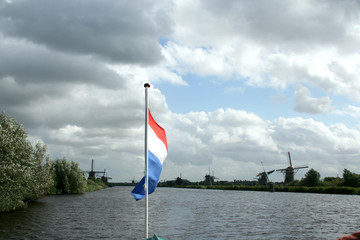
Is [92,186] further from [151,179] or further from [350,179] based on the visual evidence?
[151,179]

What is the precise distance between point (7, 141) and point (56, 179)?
56450mm

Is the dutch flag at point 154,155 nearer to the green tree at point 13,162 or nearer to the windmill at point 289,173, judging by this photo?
the green tree at point 13,162

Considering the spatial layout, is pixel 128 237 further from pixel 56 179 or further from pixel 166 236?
pixel 56 179

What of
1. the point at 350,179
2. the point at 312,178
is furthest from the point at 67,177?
the point at 350,179

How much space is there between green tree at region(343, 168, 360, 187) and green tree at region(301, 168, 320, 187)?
12696 millimetres

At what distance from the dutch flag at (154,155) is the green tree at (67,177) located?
3077 inches

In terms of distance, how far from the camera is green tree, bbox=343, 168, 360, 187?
96250 millimetres

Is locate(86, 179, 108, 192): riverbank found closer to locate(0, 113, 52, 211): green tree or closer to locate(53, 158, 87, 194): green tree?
locate(53, 158, 87, 194): green tree

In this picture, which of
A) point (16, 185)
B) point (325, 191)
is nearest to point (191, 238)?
point (16, 185)

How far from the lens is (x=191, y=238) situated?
25531 millimetres

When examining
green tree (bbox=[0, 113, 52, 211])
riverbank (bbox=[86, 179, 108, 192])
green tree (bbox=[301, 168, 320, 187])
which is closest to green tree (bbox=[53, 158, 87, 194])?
riverbank (bbox=[86, 179, 108, 192])

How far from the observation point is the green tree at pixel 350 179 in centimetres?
9625

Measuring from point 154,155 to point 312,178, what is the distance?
114m

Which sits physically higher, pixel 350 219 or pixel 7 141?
pixel 7 141
